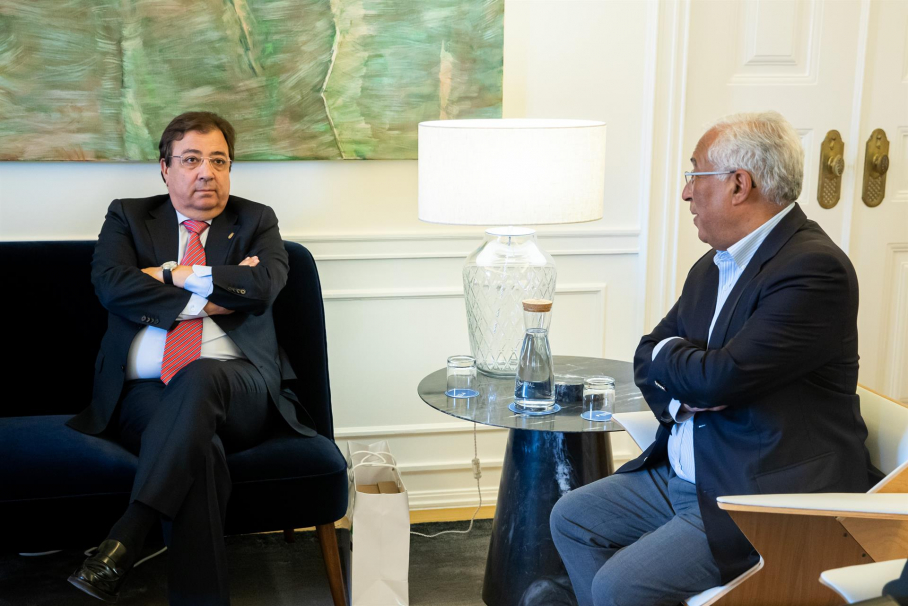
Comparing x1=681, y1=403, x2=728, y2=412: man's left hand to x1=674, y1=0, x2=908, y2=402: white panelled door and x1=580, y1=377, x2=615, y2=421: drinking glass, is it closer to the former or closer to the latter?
x1=580, y1=377, x2=615, y2=421: drinking glass

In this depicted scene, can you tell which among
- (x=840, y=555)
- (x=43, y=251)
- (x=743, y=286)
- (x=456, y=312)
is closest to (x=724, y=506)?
(x=840, y=555)

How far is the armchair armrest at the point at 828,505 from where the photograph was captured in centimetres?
131

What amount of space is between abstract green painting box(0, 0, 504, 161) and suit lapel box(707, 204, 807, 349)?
4.38ft

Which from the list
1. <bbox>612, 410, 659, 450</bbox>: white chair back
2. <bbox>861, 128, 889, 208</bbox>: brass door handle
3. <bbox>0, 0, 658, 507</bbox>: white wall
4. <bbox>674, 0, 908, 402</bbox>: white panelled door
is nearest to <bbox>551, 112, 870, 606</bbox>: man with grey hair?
<bbox>612, 410, 659, 450</bbox>: white chair back

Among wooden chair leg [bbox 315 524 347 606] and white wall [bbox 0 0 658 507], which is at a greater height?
white wall [bbox 0 0 658 507]

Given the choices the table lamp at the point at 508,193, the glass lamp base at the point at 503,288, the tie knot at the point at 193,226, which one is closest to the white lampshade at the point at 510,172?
the table lamp at the point at 508,193

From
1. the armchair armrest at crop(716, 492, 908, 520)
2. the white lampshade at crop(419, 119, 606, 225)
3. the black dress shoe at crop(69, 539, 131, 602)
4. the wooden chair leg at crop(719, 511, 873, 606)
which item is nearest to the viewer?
the armchair armrest at crop(716, 492, 908, 520)

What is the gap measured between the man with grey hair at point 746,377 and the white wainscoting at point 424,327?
117 centimetres

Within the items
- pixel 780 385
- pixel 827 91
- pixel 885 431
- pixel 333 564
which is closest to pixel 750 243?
pixel 780 385

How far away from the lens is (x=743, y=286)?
1.69 metres

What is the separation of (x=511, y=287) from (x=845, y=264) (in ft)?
3.14

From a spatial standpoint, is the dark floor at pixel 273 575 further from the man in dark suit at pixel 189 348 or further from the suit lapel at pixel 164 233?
the suit lapel at pixel 164 233

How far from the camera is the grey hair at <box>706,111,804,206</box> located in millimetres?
Result: 1665

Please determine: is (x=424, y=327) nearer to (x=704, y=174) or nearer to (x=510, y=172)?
(x=510, y=172)
